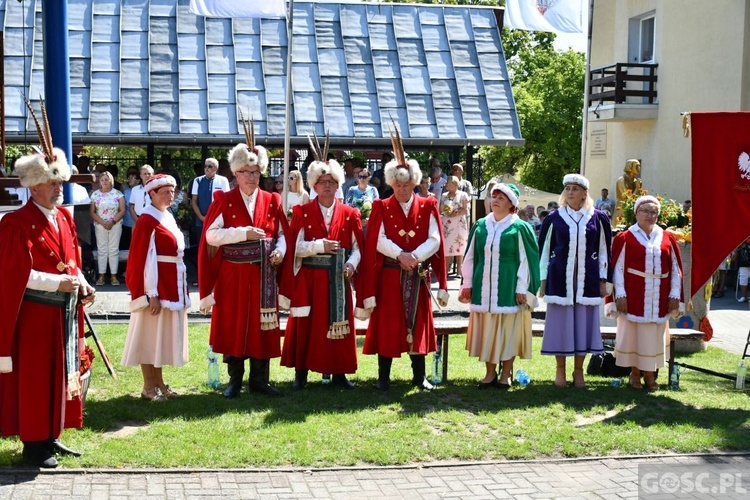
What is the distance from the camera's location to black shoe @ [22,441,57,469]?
653cm

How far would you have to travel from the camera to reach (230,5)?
13742 millimetres

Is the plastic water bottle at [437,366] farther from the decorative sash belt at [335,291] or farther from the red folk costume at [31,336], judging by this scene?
the red folk costume at [31,336]

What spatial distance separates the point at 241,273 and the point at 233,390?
3.28 feet

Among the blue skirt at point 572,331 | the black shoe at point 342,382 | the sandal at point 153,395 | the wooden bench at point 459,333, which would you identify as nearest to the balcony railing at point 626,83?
the wooden bench at point 459,333

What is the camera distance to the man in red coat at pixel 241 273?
8.44 meters

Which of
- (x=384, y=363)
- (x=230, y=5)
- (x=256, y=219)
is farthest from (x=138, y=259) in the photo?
(x=230, y=5)

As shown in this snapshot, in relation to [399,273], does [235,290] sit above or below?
below

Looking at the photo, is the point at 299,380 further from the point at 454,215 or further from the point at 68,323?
the point at 454,215

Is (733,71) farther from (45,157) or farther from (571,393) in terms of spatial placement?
(45,157)

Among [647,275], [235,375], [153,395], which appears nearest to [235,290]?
[235,375]

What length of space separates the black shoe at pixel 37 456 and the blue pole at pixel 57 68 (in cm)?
328

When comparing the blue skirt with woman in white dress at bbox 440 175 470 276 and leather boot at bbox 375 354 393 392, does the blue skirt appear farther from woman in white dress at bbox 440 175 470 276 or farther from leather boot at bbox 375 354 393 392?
woman in white dress at bbox 440 175 470 276

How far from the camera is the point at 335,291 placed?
8.80 m

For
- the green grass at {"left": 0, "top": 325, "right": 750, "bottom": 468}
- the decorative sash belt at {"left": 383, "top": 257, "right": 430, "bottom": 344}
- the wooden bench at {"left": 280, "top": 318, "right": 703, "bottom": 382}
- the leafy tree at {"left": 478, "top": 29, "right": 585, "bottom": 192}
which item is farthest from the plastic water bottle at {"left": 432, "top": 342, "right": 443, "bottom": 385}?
the leafy tree at {"left": 478, "top": 29, "right": 585, "bottom": 192}
